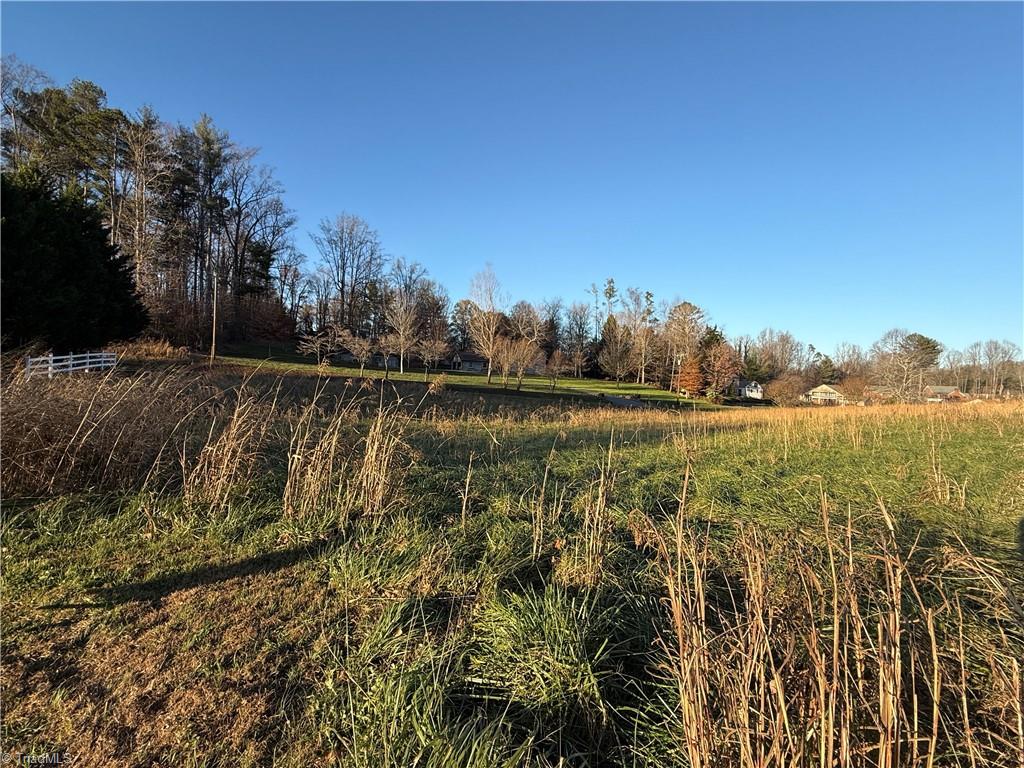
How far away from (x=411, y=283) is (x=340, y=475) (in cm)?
6133

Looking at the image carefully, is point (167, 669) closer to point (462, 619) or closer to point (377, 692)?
point (377, 692)

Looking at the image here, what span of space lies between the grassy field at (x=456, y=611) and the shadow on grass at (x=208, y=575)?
0.08 feet

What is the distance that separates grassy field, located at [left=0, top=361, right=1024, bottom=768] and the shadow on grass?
0.03 metres

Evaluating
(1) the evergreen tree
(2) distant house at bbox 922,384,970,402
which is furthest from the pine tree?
(1) the evergreen tree

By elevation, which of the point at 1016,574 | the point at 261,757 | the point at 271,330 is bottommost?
the point at 261,757

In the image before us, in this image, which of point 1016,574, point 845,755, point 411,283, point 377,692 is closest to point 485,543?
point 377,692

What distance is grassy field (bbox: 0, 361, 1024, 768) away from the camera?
1652 mm

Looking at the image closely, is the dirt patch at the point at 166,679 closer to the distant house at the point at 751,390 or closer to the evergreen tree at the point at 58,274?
the evergreen tree at the point at 58,274

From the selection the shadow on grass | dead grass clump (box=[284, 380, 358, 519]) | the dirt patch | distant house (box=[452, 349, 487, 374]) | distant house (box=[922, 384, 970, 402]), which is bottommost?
the dirt patch

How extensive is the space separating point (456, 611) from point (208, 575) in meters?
1.85

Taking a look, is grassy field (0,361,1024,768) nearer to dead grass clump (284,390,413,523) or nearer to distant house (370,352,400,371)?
dead grass clump (284,390,413,523)

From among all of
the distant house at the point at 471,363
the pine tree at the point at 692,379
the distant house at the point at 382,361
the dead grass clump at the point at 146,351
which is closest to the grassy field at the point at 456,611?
the dead grass clump at the point at 146,351

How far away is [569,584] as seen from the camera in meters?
3.12

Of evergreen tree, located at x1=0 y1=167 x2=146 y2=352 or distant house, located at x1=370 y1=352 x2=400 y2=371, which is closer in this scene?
evergreen tree, located at x1=0 y1=167 x2=146 y2=352
